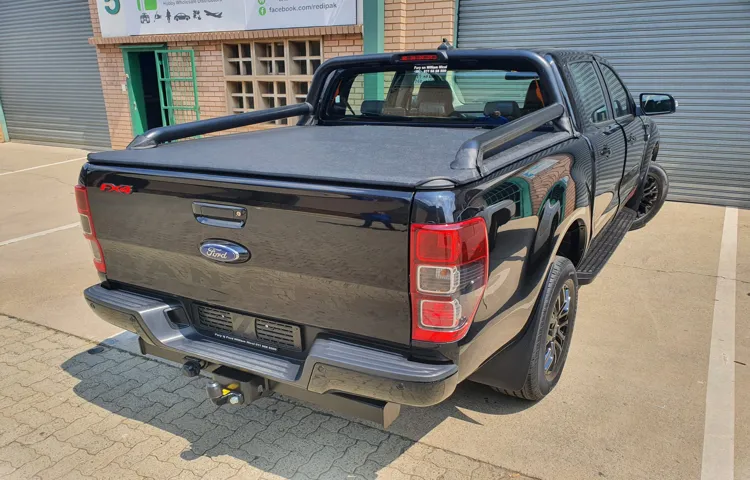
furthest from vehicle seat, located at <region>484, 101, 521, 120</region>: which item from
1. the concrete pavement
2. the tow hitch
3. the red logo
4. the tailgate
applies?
the red logo

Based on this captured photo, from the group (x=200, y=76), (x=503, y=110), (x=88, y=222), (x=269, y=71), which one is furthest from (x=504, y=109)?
(x=200, y=76)

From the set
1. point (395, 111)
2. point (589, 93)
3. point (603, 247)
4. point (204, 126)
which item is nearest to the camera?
point (204, 126)

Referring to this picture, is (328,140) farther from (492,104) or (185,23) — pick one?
(185,23)

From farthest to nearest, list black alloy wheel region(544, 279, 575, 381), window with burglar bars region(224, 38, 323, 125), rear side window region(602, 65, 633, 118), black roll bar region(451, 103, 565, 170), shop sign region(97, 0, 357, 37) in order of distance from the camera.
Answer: window with burglar bars region(224, 38, 323, 125), shop sign region(97, 0, 357, 37), rear side window region(602, 65, 633, 118), black alloy wheel region(544, 279, 575, 381), black roll bar region(451, 103, 565, 170)

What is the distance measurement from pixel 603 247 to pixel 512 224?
2.53 metres

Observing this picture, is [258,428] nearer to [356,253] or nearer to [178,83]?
[356,253]

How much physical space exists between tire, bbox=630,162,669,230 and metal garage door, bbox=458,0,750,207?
59.5 inches

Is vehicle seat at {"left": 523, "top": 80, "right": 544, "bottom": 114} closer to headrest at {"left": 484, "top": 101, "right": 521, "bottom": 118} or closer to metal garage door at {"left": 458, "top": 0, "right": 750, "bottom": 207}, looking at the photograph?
headrest at {"left": 484, "top": 101, "right": 521, "bottom": 118}

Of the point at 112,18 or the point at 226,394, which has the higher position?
the point at 112,18

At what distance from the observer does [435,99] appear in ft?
12.9

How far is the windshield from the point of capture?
12.0ft

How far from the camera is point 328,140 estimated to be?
330 centimetres

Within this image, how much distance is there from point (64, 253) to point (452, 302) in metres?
5.35

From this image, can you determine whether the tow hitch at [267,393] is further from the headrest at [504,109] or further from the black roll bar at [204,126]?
the headrest at [504,109]
